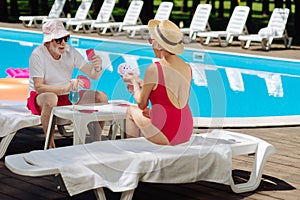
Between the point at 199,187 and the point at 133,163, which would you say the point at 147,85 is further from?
the point at 199,187

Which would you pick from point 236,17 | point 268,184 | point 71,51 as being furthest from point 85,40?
point 268,184

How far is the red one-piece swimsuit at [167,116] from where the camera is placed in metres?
4.57

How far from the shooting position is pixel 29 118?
221 inches

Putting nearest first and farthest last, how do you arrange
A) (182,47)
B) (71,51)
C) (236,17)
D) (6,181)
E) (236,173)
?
(182,47) < (6,181) < (236,173) < (71,51) < (236,17)

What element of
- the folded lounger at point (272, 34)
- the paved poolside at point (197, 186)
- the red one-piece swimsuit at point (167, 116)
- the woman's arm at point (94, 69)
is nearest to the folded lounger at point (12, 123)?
the paved poolside at point (197, 186)

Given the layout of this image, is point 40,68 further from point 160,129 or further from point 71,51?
point 160,129

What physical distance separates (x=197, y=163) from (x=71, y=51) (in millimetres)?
1709

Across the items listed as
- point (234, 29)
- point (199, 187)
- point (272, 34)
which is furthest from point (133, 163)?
point (234, 29)

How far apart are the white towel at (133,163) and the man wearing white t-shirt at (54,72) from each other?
3.14ft

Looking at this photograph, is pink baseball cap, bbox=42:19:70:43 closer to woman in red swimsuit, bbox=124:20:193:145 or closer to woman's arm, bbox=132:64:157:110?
woman in red swimsuit, bbox=124:20:193:145

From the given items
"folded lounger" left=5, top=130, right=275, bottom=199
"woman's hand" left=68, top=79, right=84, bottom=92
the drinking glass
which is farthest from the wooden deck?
"woman's hand" left=68, top=79, right=84, bottom=92

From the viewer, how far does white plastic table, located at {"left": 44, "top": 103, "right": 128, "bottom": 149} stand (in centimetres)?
515

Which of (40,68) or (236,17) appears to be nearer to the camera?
(40,68)

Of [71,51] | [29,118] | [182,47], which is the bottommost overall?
[29,118]
